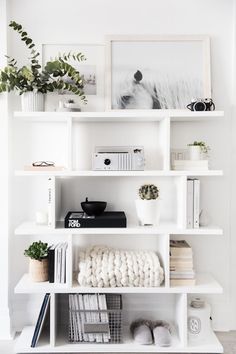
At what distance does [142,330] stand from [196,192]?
87cm

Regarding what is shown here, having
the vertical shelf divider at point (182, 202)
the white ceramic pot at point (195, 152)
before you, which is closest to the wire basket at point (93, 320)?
the vertical shelf divider at point (182, 202)

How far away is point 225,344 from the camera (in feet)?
8.74

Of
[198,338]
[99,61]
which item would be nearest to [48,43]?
[99,61]

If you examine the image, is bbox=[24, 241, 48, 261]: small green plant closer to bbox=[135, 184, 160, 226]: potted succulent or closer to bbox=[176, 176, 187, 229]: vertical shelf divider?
bbox=[135, 184, 160, 226]: potted succulent

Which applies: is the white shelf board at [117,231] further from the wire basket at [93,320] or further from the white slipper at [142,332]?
the white slipper at [142,332]

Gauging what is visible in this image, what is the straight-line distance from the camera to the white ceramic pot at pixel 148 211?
259 centimetres

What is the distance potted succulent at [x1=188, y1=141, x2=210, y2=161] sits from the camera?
2.64 m

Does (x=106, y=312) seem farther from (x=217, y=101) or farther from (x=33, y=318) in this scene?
(x=217, y=101)

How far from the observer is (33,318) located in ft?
9.41

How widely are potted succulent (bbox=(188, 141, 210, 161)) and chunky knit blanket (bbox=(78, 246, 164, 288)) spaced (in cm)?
65

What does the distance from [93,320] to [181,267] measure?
0.60m

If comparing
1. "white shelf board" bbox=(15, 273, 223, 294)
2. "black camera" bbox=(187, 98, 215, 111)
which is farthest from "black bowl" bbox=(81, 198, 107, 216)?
"black camera" bbox=(187, 98, 215, 111)

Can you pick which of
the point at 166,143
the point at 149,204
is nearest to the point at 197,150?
the point at 166,143

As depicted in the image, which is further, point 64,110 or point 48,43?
point 48,43
